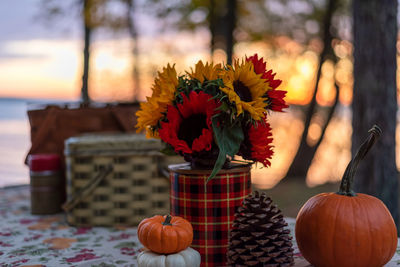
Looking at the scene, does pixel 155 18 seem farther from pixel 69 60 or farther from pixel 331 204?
pixel 331 204

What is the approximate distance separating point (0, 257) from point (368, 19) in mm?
1834

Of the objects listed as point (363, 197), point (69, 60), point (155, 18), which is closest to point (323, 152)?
point (155, 18)

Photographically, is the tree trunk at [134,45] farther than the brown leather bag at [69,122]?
Yes

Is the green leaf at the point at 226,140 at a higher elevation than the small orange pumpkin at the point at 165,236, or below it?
higher

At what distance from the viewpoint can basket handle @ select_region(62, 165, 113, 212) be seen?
1.58 m

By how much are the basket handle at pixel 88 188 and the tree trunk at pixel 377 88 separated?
1.27m

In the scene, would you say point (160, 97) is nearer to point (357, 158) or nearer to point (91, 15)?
point (357, 158)

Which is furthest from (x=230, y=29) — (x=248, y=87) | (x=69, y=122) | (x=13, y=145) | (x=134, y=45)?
(x=13, y=145)

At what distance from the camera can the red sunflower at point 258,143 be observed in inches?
37.6

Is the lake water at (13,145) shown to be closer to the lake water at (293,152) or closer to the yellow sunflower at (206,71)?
the lake water at (293,152)

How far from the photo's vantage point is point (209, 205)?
1.00 metres

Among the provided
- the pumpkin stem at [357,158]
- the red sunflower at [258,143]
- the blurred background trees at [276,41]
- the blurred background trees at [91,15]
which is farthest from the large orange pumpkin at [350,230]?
the blurred background trees at [91,15]

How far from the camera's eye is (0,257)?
3.99ft

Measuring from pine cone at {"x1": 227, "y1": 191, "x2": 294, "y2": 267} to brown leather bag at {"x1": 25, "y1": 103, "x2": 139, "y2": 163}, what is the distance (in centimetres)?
123
